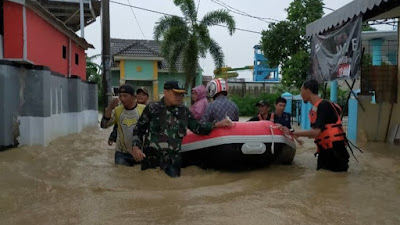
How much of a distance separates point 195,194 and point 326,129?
182cm

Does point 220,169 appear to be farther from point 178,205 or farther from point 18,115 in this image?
point 18,115

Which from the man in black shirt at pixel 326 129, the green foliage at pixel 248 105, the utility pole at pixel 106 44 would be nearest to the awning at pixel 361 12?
the man in black shirt at pixel 326 129

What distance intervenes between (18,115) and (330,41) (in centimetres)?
643

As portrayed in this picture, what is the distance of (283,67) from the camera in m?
19.5

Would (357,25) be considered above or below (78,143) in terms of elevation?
above

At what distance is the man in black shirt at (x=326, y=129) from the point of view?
5.04 meters

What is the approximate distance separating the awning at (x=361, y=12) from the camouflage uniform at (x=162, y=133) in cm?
438

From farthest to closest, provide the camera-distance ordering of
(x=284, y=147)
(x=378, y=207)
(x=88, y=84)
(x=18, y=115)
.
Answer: (x=88, y=84) → (x=18, y=115) → (x=284, y=147) → (x=378, y=207)

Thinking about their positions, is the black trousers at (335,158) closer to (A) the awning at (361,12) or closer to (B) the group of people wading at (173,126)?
(B) the group of people wading at (173,126)

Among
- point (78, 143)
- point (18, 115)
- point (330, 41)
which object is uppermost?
point (330, 41)

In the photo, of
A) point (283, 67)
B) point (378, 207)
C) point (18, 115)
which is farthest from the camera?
point (283, 67)

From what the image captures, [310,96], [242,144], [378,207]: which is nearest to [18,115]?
[242,144]

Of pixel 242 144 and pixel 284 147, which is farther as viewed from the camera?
pixel 284 147

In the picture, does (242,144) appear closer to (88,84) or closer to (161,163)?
(161,163)
